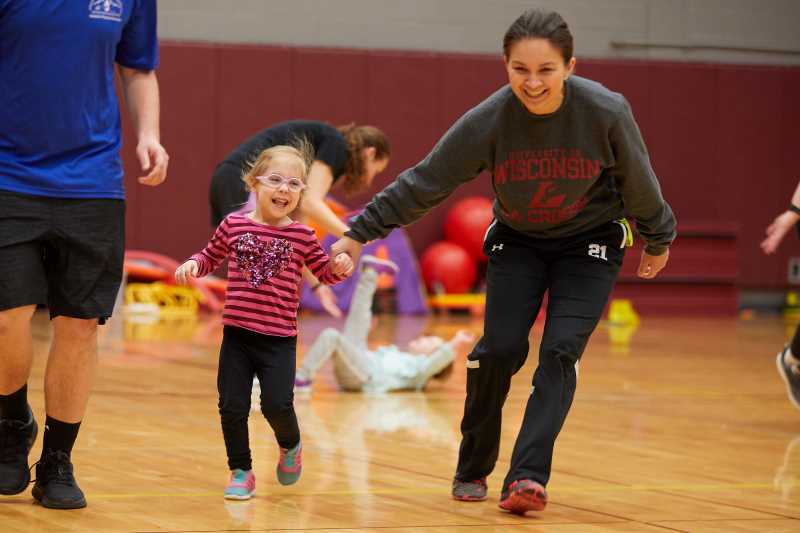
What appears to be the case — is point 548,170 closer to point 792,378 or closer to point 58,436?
point 58,436

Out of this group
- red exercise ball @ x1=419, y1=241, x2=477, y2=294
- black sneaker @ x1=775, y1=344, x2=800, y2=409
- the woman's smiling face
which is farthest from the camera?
red exercise ball @ x1=419, y1=241, x2=477, y2=294

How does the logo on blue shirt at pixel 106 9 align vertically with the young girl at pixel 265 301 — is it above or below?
above

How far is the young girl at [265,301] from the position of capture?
3.74m

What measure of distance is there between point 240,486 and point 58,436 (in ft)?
→ 1.77

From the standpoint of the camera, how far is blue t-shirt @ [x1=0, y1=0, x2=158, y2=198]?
3.29 metres

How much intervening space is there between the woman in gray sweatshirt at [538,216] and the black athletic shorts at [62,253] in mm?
695

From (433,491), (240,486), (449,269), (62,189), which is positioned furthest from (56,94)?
(449,269)

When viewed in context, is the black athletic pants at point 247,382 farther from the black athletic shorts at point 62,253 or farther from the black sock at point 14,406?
the black sock at point 14,406

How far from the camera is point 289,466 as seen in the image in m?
3.86

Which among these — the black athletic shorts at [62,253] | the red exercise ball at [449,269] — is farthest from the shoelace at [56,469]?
the red exercise ball at [449,269]

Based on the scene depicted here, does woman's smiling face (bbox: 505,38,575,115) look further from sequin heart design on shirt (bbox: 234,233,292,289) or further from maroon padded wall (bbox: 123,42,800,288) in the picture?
maroon padded wall (bbox: 123,42,800,288)

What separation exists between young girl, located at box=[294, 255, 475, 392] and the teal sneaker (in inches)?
91.1

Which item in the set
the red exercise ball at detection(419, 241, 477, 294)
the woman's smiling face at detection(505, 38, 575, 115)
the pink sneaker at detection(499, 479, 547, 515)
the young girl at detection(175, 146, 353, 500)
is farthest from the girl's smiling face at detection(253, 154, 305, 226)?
the red exercise ball at detection(419, 241, 477, 294)

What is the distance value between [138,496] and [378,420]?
1930 millimetres
